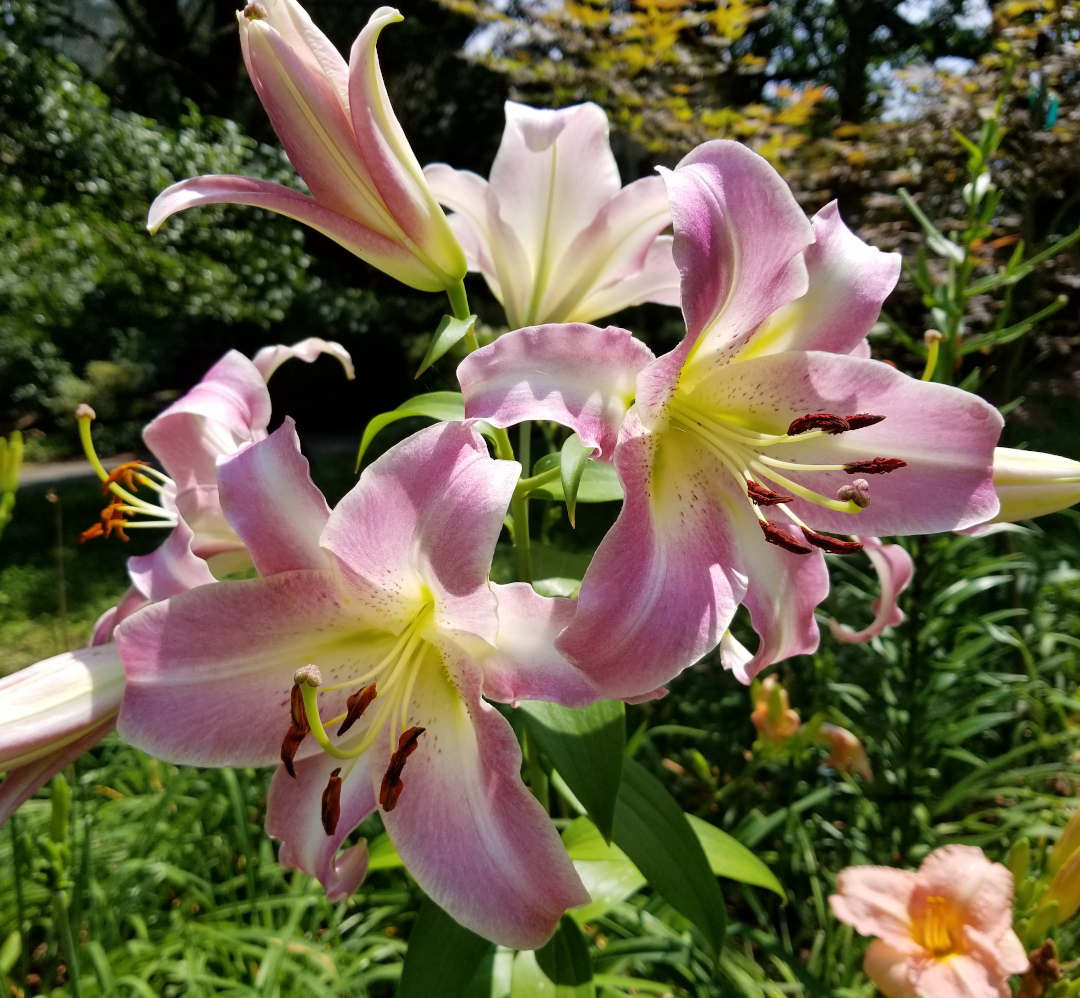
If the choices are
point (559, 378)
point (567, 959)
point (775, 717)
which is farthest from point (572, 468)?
point (775, 717)

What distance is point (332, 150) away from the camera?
637 millimetres

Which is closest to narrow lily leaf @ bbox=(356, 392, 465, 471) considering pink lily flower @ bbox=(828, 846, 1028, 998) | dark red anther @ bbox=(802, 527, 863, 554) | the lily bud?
dark red anther @ bbox=(802, 527, 863, 554)

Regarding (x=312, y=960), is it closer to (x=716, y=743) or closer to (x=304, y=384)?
(x=716, y=743)

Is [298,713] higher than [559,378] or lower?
lower

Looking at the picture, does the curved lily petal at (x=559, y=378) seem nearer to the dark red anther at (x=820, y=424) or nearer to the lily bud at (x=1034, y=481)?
the dark red anther at (x=820, y=424)

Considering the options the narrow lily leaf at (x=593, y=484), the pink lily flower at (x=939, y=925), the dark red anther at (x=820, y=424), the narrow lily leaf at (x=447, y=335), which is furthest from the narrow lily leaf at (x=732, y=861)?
the narrow lily leaf at (x=447, y=335)

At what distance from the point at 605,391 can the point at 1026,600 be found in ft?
7.46

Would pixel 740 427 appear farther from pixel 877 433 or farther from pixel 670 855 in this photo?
pixel 670 855

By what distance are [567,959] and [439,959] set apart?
14cm

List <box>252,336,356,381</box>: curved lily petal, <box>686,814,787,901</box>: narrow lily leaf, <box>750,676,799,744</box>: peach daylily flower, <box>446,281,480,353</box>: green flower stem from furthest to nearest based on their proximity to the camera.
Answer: <box>750,676,799,744</box>: peach daylily flower
<box>686,814,787,901</box>: narrow lily leaf
<box>252,336,356,381</box>: curved lily petal
<box>446,281,480,353</box>: green flower stem

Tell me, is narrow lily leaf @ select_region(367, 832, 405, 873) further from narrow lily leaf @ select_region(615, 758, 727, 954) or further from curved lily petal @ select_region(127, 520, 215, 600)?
curved lily petal @ select_region(127, 520, 215, 600)

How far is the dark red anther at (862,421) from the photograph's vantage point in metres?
0.62

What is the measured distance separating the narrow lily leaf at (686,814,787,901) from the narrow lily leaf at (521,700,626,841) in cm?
34

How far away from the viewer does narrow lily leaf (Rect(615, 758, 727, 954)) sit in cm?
80
